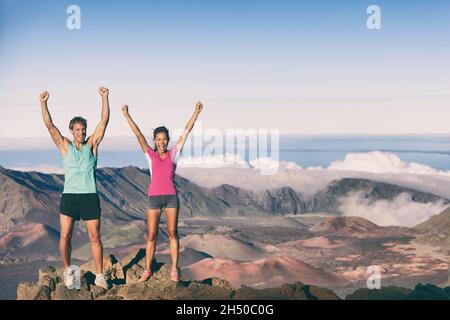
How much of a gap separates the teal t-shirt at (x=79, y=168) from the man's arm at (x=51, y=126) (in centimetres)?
13

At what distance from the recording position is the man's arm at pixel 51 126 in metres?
9.75

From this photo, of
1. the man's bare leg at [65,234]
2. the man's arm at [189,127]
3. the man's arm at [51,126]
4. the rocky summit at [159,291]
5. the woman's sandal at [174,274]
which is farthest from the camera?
the woman's sandal at [174,274]

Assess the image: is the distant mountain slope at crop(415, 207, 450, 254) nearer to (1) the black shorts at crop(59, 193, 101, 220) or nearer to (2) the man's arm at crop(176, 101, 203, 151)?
(2) the man's arm at crop(176, 101, 203, 151)

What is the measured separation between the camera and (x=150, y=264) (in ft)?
35.2

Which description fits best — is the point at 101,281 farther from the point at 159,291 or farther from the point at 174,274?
the point at 174,274

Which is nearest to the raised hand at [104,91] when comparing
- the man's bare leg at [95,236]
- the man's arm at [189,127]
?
the man's arm at [189,127]

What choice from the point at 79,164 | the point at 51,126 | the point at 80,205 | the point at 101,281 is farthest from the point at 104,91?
the point at 101,281

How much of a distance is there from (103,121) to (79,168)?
720 millimetres

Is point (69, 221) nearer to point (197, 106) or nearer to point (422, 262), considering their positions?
point (197, 106)

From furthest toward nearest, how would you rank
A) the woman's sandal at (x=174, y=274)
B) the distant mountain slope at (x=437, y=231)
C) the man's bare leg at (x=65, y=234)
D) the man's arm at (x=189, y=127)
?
the distant mountain slope at (x=437, y=231) < the woman's sandal at (x=174, y=274) < the man's arm at (x=189, y=127) < the man's bare leg at (x=65, y=234)

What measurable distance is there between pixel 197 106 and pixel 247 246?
3646 centimetres

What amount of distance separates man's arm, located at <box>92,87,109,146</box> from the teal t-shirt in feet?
0.56

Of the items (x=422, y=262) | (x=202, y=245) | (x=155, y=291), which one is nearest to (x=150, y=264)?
(x=155, y=291)

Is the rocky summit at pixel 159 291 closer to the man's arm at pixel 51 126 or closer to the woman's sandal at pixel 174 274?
the woman's sandal at pixel 174 274
